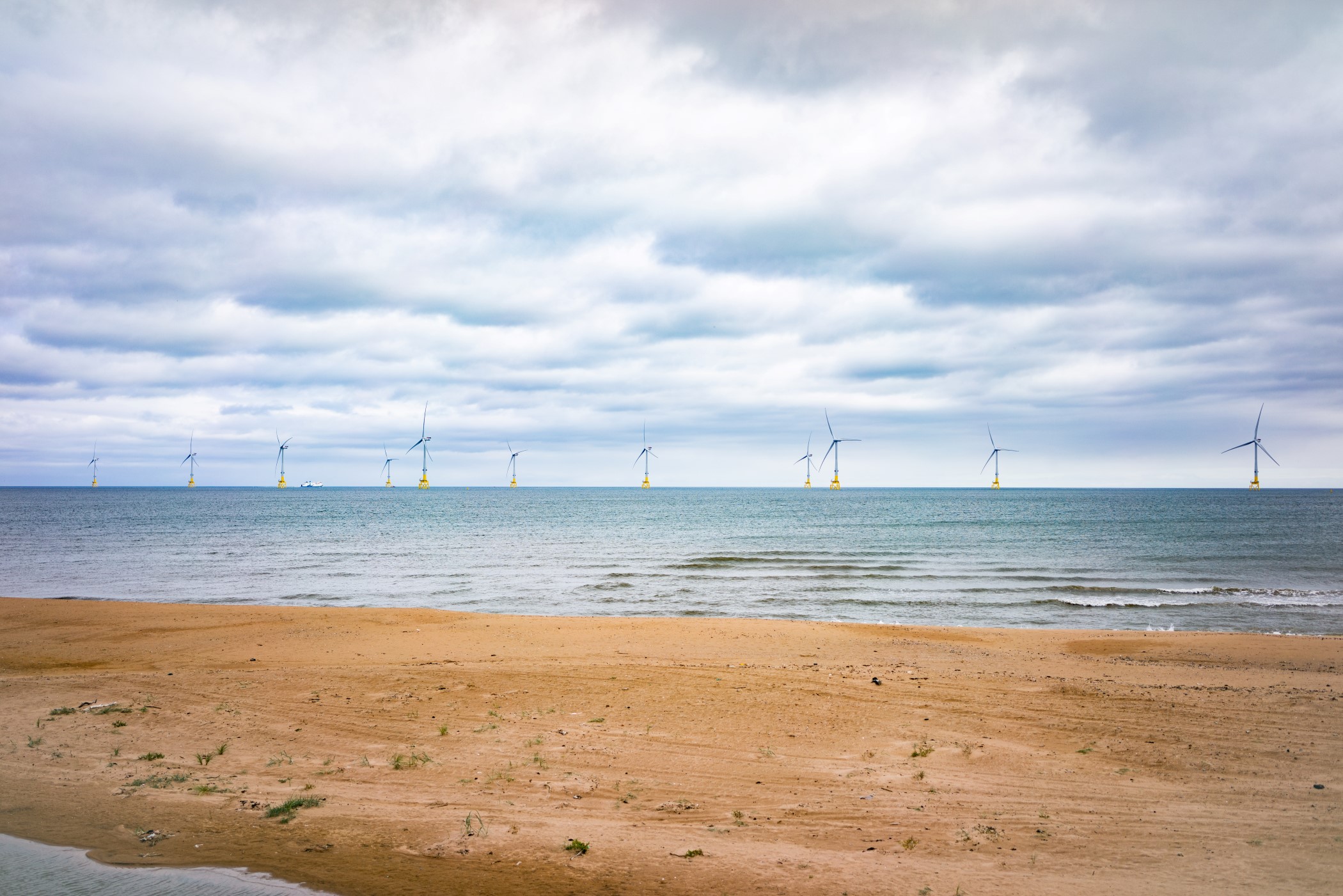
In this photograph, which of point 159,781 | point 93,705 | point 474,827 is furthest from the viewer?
point 93,705

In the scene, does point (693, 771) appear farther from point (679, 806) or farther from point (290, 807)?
point (290, 807)

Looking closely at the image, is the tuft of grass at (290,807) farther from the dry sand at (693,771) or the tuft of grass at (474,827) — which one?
the tuft of grass at (474,827)

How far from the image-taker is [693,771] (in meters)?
9.32

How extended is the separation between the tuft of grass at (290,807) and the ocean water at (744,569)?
19576 mm

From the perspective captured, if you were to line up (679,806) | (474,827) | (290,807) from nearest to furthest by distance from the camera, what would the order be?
(474,827) < (290,807) < (679,806)

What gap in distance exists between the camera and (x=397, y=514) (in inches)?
4311

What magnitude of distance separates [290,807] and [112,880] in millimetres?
1821

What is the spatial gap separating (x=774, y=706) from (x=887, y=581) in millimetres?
24765

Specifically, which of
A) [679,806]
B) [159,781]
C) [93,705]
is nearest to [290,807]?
[159,781]

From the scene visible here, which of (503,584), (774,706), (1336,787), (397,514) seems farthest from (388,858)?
(397,514)

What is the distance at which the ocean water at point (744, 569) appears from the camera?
28422mm

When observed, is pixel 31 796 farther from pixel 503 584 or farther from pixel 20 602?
pixel 503 584

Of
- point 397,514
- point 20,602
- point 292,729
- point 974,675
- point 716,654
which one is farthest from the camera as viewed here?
point 397,514

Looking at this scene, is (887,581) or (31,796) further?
(887,581)
